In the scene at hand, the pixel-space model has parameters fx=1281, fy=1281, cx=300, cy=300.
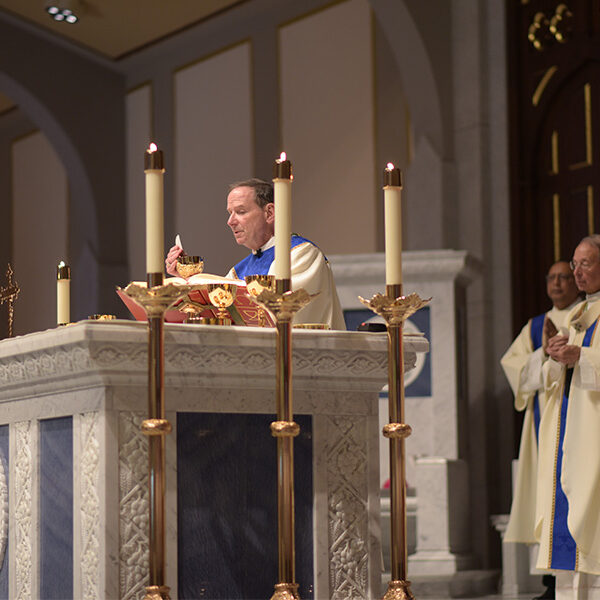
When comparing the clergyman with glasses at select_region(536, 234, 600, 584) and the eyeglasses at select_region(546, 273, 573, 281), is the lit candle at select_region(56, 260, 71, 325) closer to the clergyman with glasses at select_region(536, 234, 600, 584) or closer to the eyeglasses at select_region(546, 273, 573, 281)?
the clergyman with glasses at select_region(536, 234, 600, 584)

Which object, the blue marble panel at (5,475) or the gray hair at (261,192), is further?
the gray hair at (261,192)

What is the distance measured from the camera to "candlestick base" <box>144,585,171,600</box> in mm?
2537

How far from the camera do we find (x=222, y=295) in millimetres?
3027

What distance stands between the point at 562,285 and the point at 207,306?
163 inches

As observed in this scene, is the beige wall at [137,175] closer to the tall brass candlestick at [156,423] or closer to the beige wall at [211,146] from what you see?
the beige wall at [211,146]

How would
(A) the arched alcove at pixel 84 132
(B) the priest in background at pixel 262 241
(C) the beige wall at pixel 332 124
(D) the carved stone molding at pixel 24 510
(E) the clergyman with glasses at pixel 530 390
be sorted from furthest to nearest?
1. (A) the arched alcove at pixel 84 132
2. (C) the beige wall at pixel 332 124
3. (E) the clergyman with glasses at pixel 530 390
4. (B) the priest in background at pixel 262 241
5. (D) the carved stone molding at pixel 24 510

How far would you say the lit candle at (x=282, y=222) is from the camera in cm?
272

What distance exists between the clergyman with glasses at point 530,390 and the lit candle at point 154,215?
4116mm

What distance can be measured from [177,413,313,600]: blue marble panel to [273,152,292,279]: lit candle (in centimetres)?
40

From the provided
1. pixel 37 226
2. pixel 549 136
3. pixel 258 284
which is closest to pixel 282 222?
pixel 258 284

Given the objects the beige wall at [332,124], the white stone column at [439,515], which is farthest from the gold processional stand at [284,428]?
the beige wall at [332,124]

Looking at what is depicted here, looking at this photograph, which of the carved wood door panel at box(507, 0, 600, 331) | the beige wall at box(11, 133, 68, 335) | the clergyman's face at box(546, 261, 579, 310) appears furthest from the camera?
the beige wall at box(11, 133, 68, 335)

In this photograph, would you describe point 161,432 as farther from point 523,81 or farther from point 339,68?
point 339,68

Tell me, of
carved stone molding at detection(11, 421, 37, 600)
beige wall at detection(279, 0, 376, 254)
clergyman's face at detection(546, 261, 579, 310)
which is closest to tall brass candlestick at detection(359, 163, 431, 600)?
carved stone molding at detection(11, 421, 37, 600)
